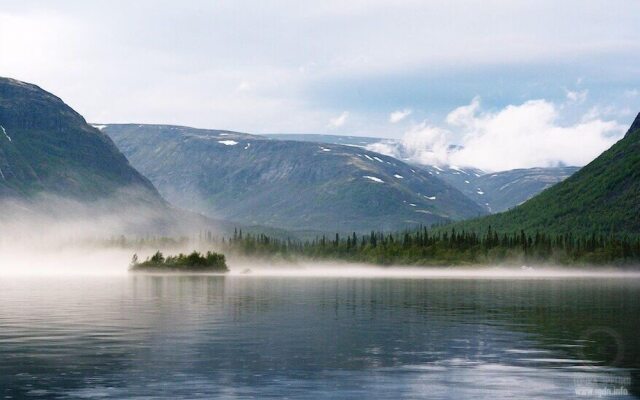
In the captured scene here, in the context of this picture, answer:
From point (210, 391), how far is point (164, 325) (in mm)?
41041

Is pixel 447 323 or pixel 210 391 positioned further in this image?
pixel 447 323

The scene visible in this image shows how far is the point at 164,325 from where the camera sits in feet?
303

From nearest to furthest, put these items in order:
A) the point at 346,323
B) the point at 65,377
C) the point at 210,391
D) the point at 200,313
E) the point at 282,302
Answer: the point at 210,391 → the point at 65,377 → the point at 346,323 → the point at 200,313 → the point at 282,302

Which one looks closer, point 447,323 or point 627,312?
point 447,323

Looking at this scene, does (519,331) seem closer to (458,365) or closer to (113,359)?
(458,365)

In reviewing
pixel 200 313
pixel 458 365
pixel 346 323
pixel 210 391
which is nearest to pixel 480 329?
pixel 346 323

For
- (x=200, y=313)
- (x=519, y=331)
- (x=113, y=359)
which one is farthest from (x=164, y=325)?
(x=519, y=331)

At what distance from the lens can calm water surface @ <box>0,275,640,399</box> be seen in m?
53.8

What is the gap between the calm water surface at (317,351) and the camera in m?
53.8

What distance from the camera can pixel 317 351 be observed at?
71.1 m

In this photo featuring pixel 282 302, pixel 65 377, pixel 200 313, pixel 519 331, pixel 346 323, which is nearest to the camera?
pixel 65 377

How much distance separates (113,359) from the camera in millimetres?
65250

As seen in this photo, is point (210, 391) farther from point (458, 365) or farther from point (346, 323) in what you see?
point (346, 323)

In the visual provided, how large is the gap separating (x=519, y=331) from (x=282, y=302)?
50679 millimetres
